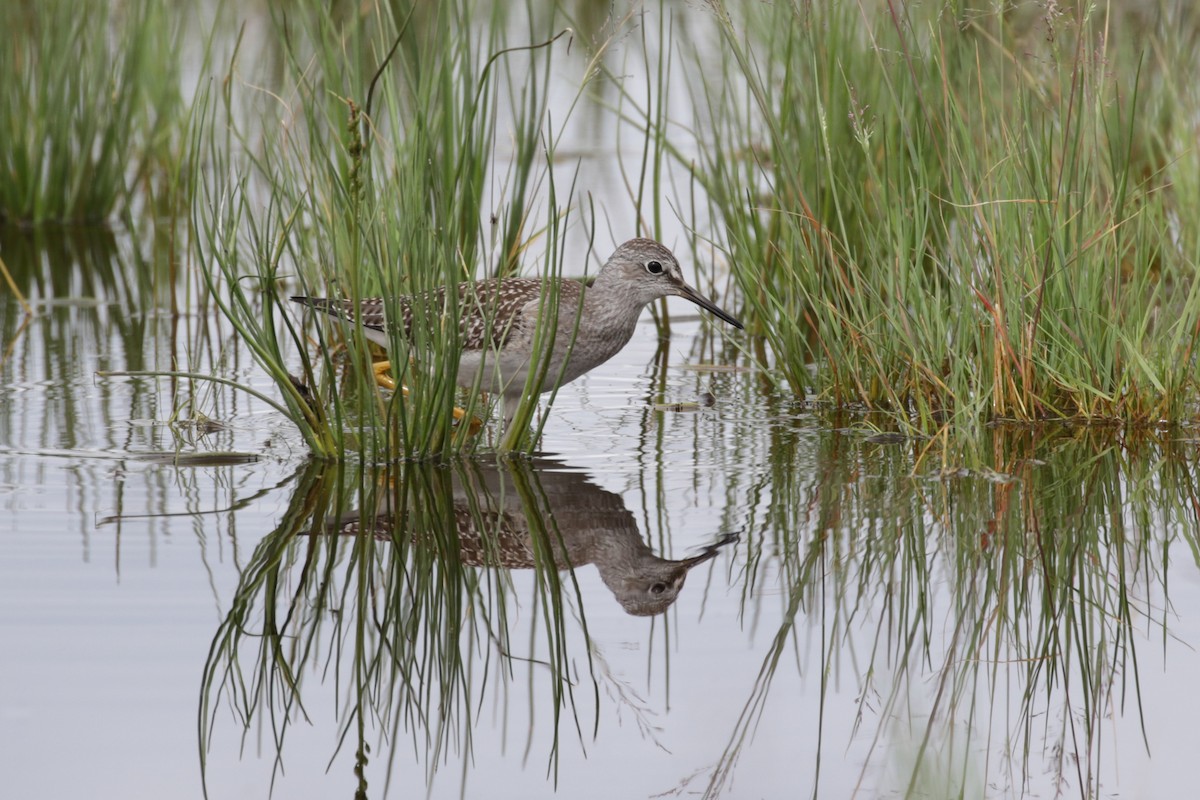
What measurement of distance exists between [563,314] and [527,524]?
5.61ft

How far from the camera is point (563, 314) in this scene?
21.8 ft

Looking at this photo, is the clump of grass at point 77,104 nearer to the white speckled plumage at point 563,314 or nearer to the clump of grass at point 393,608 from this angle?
the white speckled plumage at point 563,314

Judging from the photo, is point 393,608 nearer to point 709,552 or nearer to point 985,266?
point 709,552

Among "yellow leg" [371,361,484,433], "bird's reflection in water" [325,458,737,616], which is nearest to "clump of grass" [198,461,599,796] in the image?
"bird's reflection in water" [325,458,737,616]

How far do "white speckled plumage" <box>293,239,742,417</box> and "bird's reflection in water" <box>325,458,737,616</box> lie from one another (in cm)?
Result: 61

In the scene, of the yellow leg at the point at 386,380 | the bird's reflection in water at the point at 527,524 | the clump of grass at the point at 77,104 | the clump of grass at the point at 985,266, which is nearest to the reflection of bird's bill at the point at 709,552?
the bird's reflection in water at the point at 527,524

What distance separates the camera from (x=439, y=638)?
409cm

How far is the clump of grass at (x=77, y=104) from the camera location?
33.7 feet

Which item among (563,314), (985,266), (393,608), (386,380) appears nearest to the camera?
(393,608)

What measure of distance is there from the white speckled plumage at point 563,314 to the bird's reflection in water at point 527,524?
0.61 meters

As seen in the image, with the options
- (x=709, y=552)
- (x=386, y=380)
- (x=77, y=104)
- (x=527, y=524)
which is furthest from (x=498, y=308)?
(x=77, y=104)

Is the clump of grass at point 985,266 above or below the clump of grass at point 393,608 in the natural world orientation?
above

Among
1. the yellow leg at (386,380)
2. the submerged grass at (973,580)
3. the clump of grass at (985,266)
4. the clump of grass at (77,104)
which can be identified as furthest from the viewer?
the clump of grass at (77,104)

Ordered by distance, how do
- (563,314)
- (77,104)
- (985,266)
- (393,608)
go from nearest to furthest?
1. (393,608)
2. (985,266)
3. (563,314)
4. (77,104)
